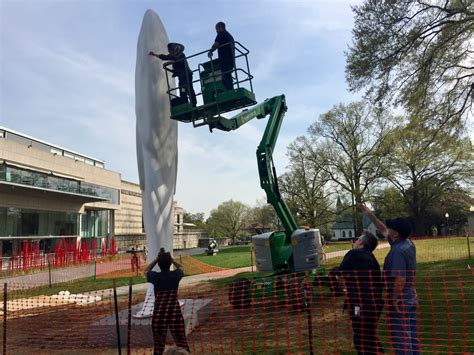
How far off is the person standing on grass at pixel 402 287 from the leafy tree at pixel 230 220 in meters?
89.6

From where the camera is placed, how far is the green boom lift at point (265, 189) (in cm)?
915

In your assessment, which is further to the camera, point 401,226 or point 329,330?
point 329,330

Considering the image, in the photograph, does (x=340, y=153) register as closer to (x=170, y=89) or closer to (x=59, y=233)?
(x=59, y=233)

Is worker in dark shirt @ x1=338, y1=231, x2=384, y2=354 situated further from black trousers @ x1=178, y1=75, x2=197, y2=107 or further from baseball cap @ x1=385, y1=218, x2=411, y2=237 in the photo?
black trousers @ x1=178, y1=75, x2=197, y2=107

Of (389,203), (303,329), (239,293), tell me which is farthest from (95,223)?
(303,329)

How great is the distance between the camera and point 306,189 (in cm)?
4447

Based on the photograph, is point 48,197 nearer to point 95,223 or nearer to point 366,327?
point 95,223

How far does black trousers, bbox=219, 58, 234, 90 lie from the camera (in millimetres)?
9133

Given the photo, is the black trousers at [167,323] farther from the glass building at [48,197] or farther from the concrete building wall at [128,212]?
the concrete building wall at [128,212]

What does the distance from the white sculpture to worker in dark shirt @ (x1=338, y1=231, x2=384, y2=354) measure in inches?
173

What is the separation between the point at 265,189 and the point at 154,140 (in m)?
3.42

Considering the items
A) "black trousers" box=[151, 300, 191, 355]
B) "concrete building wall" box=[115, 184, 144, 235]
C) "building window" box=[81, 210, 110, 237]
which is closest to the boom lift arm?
"black trousers" box=[151, 300, 191, 355]

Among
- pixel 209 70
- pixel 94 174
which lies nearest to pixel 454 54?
pixel 209 70

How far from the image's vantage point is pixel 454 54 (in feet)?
51.7
